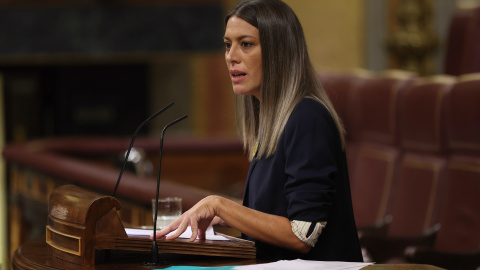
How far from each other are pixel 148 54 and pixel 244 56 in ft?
16.1

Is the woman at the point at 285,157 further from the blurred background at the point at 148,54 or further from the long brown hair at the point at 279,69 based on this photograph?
the blurred background at the point at 148,54

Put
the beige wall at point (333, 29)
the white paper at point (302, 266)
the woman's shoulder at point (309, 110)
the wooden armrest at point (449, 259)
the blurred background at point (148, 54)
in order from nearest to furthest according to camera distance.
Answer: the white paper at point (302, 266) → the woman's shoulder at point (309, 110) → the wooden armrest at point (449, 259) → the blurred background at point (148, 54) → the beige wall at point (333, 29)

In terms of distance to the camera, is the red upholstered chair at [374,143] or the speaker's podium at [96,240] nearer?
the speaker's podium at [96,240]

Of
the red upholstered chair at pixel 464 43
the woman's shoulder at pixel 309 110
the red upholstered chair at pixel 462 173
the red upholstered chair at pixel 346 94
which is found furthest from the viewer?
the red upholstered chair at pixel 346 94

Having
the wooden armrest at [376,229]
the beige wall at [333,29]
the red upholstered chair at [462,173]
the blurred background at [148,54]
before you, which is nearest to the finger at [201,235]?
the red upholstered chair at [462,173]

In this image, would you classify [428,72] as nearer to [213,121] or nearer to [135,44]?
[213,121]

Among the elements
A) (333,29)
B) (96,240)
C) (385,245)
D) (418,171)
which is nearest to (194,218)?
(96,240)

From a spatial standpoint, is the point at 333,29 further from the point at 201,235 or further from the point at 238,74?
the point at 201,235

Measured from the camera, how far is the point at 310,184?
4.51ft

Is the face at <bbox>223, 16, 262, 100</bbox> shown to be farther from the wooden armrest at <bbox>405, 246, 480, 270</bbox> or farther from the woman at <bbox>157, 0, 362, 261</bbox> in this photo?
the wooden armrest at <bbox>405, 246, 480, 270</bbox>

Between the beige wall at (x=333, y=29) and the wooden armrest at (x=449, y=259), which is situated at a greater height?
the beige wall at (x=333, y=29)

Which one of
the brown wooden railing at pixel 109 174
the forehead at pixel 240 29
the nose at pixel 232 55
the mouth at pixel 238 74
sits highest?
the forehead at pixel 240 29

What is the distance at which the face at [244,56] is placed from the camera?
1.48 m

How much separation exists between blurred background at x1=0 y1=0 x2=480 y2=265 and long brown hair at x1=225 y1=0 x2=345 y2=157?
13.6ft
